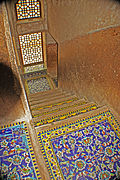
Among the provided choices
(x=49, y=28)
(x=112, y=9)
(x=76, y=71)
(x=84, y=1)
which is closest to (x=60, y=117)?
(x=76, y=71)

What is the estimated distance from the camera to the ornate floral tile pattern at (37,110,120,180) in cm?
177

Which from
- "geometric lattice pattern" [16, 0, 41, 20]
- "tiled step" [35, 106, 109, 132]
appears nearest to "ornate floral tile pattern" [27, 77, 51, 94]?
"geometric lattice pattern" [16, 0, 41, 20]

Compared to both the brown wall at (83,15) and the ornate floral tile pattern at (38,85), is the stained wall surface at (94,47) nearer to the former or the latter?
the brown wall at (83,15)

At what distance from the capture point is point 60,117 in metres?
2.35

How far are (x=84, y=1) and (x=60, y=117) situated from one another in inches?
71.0

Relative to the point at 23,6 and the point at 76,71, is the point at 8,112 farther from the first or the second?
the point at 23,6

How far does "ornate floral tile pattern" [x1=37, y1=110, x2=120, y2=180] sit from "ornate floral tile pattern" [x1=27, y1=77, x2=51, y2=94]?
3.27 meters

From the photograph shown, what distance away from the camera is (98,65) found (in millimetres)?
2371

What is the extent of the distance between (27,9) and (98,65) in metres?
3.46

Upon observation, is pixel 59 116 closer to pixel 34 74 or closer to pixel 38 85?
pixel 38 85

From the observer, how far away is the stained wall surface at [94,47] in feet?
6.35

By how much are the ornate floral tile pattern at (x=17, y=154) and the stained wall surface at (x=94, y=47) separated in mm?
1300

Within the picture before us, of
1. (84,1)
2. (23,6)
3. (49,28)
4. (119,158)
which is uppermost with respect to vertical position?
(84,1)

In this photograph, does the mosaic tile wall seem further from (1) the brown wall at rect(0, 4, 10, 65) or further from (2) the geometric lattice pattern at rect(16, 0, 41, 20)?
(1) the brown wall at rect(0, 4, 10, 65)
